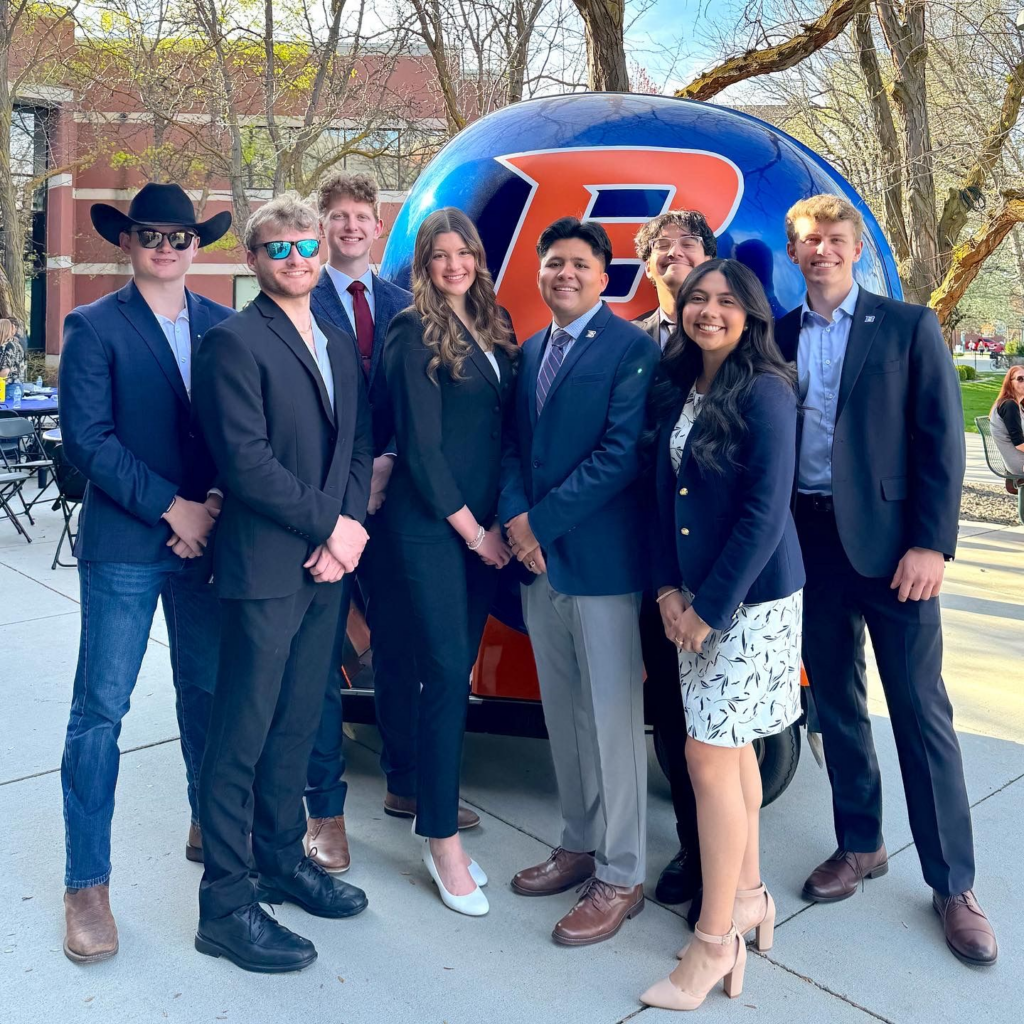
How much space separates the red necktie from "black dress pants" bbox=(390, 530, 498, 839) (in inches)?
27.8

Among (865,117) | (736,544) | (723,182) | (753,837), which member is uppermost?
(865,117)

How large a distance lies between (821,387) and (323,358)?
147 cm

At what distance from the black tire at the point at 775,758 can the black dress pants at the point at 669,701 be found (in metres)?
0.34

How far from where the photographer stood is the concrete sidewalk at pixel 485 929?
2686mm

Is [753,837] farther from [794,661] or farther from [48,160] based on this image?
[48,160]

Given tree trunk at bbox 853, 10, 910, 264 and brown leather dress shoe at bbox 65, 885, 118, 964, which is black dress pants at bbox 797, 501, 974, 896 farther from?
tree trunk at bbox 853, 10, 910, 264

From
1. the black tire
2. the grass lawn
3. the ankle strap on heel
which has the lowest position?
the grass lawn

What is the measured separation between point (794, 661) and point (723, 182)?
169 cm

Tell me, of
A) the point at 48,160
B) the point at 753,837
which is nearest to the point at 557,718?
the point at 753,837

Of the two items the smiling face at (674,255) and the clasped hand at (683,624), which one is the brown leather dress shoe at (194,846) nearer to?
the clasped hand at (683,624)

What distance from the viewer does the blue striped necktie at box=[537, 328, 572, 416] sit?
3033 mm

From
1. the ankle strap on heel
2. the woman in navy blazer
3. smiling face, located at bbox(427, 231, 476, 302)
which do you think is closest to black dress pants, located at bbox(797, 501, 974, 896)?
the woman in navy blazer

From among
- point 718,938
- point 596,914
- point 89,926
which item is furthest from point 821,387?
point 89,926

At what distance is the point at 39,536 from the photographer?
8883mm
